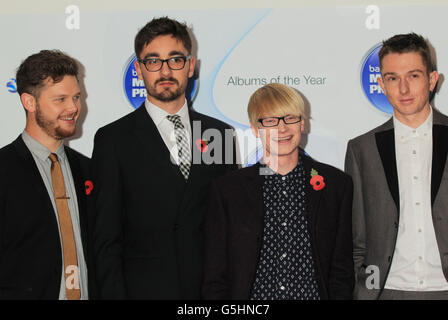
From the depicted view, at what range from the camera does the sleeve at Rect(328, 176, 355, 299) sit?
295 cm

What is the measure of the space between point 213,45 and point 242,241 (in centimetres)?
176

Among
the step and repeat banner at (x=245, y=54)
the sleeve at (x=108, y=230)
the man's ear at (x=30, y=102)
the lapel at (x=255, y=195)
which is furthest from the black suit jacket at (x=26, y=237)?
the lapel at (x=255, y=195)

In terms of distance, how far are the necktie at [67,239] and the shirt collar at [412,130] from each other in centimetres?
220

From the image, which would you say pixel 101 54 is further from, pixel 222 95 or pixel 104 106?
pixel 222 95

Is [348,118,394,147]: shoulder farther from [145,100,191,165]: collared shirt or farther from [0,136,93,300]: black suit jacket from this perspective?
[0,136,93,300]: black suit jacket

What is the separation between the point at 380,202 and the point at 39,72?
2363 mm

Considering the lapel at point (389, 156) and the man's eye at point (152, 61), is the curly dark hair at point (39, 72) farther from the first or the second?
the lapel at point (389, 156)

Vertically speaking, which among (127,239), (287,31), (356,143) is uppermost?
(287,31)

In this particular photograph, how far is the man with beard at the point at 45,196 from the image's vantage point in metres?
2.99

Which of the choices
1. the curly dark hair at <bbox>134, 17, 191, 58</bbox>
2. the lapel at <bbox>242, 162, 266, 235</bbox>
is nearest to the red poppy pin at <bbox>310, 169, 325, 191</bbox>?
the lapel at <bbox>242, 162, 266, 235</bbox>

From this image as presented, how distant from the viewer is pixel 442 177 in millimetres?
3174

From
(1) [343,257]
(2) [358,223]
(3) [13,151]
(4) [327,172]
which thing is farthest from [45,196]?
(2) [358,223]

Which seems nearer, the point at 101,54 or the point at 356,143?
the point at 356,143
